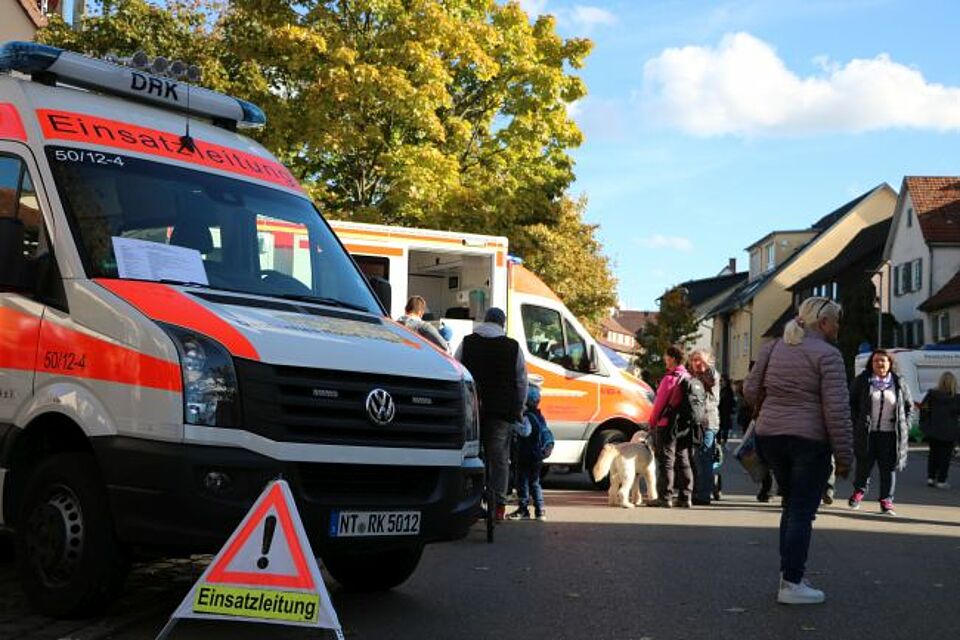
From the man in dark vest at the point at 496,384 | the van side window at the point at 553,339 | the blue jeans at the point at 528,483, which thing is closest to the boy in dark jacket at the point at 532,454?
the blue jeans at the point at 528,483

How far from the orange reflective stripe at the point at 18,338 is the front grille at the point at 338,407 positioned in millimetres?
1369

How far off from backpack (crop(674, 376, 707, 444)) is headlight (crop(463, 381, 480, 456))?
24.3 feet

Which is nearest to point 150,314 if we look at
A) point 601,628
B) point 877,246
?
point 601,628

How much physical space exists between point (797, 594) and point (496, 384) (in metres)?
3.92

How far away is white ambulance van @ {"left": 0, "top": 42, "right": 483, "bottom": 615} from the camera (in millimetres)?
5863

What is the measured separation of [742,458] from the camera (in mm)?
10109

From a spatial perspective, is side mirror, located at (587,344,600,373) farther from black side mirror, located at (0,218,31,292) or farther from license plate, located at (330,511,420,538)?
black side mirror, located at (0,218,31,292)

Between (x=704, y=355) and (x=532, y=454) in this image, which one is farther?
(x=704, y=355)

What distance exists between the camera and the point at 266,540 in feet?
18.2

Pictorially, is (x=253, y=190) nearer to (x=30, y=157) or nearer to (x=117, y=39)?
(x=30, y=157)

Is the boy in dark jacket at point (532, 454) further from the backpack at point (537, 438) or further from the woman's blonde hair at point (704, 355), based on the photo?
the woman's blonde hair at point (704, 355)

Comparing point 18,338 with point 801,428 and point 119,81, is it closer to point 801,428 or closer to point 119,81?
point 119,81

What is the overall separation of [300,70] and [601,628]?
59.9 ft

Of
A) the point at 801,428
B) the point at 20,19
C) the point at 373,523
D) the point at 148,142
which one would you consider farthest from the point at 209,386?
the point at 20,19
